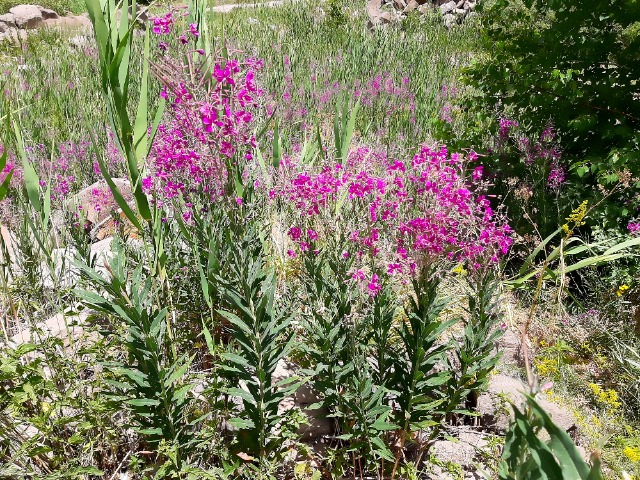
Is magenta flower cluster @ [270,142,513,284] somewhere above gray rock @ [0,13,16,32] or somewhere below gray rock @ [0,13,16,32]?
below

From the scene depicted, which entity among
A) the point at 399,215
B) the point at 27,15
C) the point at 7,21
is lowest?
the point at 399,215

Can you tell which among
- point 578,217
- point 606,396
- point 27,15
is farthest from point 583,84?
point 27,15

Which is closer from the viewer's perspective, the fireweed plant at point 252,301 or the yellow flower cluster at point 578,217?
the fireweed plant at point 252,301

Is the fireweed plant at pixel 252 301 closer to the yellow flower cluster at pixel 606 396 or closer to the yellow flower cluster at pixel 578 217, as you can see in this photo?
the yellow flower cluster at pixel 578 217

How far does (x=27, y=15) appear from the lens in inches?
579

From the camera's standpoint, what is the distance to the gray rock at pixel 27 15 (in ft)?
47.2

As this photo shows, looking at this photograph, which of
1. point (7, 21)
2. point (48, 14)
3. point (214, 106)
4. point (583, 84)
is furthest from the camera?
point (48, 14)

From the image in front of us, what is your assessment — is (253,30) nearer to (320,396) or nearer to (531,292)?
(531,292)

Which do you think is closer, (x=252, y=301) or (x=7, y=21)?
(x=252, y=301)

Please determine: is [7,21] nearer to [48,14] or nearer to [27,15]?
[27,15]

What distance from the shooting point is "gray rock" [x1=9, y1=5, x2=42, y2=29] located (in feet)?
47.2

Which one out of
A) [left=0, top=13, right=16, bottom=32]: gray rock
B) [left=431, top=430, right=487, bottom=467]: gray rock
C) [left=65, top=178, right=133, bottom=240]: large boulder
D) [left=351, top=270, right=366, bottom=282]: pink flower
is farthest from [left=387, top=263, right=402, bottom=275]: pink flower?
[left=0, top=13, right=16, bottom=32]: gray rock

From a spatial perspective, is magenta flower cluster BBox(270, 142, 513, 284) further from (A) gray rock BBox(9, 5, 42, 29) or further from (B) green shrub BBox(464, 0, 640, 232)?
(A) gray rock BBox(9, 5, 42, 29)

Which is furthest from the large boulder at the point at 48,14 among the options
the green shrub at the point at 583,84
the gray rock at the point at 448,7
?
the green shrub at the point at 583,84
